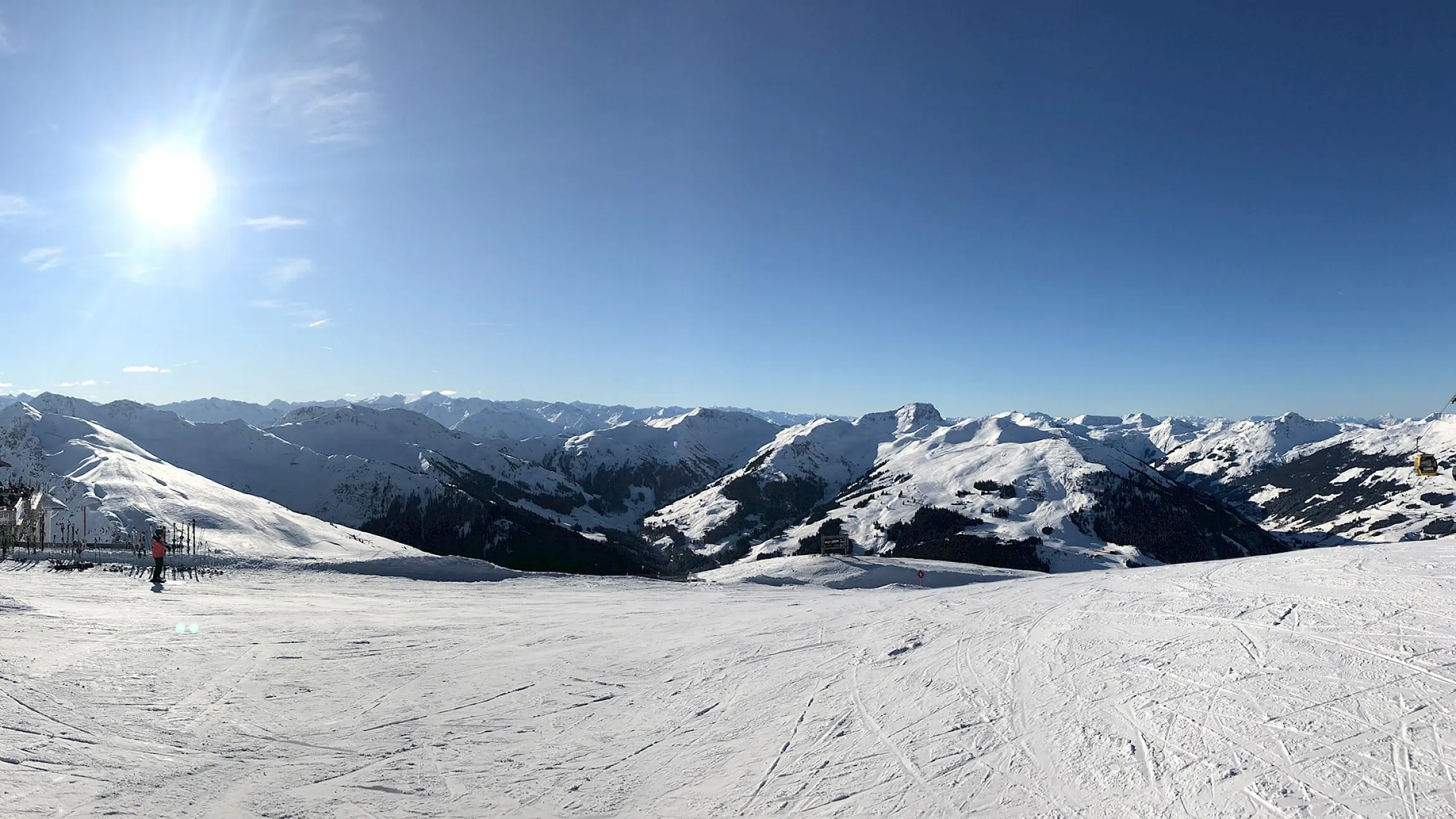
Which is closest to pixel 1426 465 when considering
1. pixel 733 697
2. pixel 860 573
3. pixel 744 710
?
pixel 860 573

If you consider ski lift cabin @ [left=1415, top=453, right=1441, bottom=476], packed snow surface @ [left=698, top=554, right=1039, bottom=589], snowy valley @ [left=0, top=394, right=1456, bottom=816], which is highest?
ski lift cabin @ [left=1415, top=453, right=1441, bottom=476]

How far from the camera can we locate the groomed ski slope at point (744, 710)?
737 centimetres

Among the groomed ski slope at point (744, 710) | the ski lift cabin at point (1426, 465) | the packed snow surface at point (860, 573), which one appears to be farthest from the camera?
the packed snow surface at point (860, 573)

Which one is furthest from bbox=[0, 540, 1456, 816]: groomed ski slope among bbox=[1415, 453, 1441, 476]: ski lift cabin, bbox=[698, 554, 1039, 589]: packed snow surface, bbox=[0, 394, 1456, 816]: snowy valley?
bbox=[1415, 453, 1441, 476]: ski lift cabin

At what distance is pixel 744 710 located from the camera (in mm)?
10320

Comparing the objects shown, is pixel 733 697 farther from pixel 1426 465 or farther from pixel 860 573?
pixel 1426 465

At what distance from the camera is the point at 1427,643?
10797 millimetres

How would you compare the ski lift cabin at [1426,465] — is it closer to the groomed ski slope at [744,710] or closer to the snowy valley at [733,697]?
the snowy valley at [733,697]

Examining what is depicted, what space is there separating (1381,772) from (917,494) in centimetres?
18590

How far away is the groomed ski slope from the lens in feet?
24.2

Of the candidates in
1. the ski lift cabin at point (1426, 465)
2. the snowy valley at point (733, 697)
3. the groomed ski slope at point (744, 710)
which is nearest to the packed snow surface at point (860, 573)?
the snowy valley at point (733, 697)

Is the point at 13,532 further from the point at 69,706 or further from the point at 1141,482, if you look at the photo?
the point at 1141,482

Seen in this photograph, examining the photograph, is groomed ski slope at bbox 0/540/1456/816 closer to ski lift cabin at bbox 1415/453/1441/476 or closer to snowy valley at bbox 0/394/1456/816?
snowy valley at bbox 0/394/1456/816

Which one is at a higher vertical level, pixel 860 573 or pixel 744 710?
pixel 744 710
